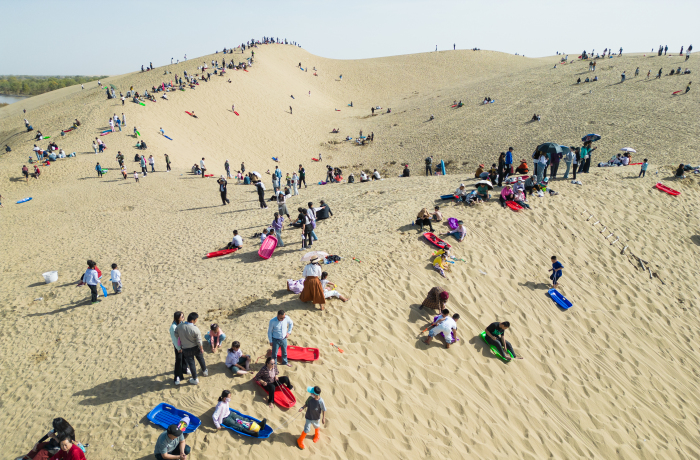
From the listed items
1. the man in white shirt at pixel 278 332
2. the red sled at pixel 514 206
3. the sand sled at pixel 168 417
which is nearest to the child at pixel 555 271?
the red sled at pixel 514 206

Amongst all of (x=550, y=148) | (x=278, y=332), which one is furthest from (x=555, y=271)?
(x=278, y=332)

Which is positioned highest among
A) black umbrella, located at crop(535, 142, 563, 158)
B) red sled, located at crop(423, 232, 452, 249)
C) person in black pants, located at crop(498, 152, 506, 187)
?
black umbrella, located at crop(535, 142, 563, 158)

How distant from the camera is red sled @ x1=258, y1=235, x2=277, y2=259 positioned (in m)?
13.1

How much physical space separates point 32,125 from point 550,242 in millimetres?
45356

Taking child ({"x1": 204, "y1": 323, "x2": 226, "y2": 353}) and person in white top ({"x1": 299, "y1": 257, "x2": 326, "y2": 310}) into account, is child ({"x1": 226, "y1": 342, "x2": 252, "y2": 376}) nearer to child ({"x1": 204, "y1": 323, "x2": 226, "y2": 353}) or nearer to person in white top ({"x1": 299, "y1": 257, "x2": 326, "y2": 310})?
child ({"x1": 204, "y1": 323, "x2": 226, "y2": 353})

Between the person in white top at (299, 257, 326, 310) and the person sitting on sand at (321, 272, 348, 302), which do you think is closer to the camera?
the person in white top at (299, 257, 326, 310)

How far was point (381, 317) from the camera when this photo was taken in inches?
370

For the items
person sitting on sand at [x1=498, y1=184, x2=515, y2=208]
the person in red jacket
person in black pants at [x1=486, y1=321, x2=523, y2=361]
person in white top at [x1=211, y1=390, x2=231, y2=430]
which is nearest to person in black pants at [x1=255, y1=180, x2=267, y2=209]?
person sitting on sand at [x1=498, y1=184, x2=515, y2=208]

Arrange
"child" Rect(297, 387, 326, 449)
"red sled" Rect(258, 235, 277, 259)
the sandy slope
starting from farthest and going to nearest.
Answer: "red sled" Rect(258, 235, 277, 259) < the sandy slope < "child" Rect(297, 387, 326, 449)

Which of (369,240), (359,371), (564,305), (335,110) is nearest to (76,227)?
(369,240)

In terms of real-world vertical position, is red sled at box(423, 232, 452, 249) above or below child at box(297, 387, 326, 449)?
above

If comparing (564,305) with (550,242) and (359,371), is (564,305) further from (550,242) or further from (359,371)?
(359,371)

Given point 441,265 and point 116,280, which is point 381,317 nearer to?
point 441,265

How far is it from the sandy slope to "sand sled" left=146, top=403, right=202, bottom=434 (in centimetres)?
17
